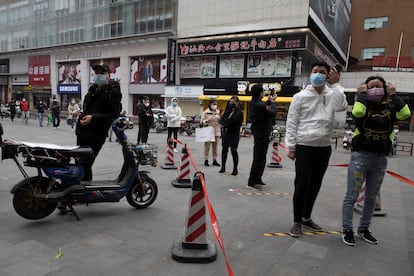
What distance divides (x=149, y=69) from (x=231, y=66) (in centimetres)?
950

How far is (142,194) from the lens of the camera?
4660 mm

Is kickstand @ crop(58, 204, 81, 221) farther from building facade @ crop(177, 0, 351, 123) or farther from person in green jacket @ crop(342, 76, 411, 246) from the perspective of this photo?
building facade @ crop(177, 0, 351, 123)

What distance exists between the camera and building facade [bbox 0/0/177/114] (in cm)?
3203

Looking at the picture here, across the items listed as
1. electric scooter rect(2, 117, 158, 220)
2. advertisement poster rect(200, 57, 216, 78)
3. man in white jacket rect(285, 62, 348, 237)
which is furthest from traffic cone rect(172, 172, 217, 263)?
advertisement poster rect(200, 57, 216, 78)

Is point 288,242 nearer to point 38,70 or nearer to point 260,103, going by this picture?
point 260,103

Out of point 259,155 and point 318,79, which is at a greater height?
point 318,79

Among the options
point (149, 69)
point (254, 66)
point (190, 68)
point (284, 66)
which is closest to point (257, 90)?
point (284, 66)

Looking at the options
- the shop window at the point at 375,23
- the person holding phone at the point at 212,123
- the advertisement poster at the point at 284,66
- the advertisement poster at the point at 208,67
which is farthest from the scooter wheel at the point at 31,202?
the shop window at the point at 375,23

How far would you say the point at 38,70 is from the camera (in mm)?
43781

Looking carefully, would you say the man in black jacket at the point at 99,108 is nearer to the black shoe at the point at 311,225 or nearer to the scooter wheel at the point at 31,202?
the scooter wheel at the point at 31,202

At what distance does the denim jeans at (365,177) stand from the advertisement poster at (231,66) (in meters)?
24.2

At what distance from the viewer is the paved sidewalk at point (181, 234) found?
3041 mm

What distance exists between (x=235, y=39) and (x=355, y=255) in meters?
25.1

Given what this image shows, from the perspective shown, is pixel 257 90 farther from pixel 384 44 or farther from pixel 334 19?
pixel 384 44
